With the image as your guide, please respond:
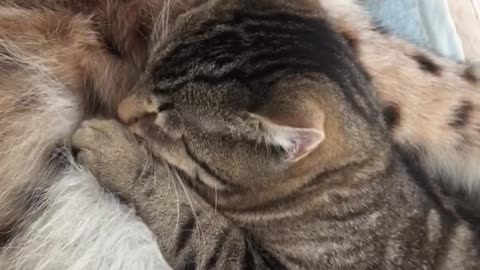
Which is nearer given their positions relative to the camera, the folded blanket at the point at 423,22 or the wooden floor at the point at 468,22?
the folded blanket at the point at 423,22

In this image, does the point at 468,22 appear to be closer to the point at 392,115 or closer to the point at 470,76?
the point at 470,76

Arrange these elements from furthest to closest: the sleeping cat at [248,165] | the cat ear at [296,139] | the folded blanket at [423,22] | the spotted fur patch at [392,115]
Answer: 1. the folded blanket at [423,22]
2. the spotted fur patch at [392,115]
3. the sleeping cat at [248,165]
4. the cat ear at [296,139]

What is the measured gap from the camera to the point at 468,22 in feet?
5.60

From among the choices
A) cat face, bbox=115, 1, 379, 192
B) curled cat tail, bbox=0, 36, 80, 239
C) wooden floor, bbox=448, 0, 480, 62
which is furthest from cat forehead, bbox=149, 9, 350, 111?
wooden floor, bbox=448, 0, 480, 62

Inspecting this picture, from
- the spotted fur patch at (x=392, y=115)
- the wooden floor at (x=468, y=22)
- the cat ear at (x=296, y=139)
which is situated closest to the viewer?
the cat ear at (x=296, y=139)

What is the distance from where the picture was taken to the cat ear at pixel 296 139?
89 cm

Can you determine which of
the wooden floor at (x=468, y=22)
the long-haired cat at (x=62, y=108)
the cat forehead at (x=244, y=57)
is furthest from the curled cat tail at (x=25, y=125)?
the wooden floor at (x=468, y=22)

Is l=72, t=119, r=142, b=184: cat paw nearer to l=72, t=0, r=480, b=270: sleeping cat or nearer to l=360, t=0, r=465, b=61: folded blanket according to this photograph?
l=72, t=0, r=480, b=270: sleeping cat

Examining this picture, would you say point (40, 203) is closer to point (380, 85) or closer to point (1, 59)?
point (1, 59)

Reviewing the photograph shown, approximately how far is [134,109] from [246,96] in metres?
0.16

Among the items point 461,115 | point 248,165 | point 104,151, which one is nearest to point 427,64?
point 461,115

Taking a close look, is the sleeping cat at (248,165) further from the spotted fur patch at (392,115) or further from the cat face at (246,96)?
the spotted fur patch at (392,115)

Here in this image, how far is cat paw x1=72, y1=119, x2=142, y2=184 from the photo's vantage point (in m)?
1.02

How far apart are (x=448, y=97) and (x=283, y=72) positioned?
0.37 m
